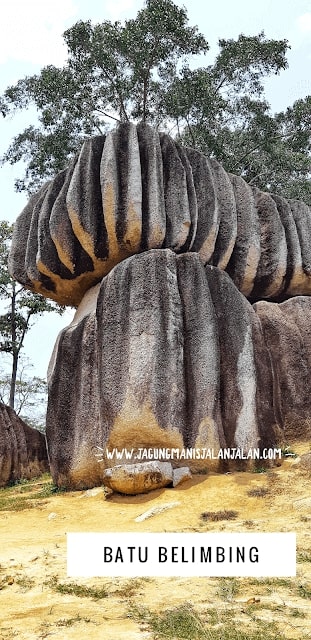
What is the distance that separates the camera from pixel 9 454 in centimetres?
1184

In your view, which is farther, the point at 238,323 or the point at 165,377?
the point at 238,323

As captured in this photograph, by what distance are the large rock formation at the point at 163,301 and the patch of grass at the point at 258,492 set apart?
3.61 feet

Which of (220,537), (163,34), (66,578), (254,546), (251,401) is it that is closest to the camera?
(66,578)

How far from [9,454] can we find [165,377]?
4973 mm

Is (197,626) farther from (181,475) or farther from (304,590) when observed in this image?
(181,475)

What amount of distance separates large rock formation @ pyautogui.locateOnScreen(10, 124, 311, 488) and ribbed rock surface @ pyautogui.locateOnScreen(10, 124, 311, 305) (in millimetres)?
22

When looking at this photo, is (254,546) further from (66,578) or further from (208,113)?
(208,113)

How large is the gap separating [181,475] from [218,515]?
135cm

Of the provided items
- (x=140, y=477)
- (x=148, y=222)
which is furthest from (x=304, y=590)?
(x=148, y=222)

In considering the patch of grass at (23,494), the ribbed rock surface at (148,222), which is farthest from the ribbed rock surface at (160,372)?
the ribbed rock surface at (148,222)

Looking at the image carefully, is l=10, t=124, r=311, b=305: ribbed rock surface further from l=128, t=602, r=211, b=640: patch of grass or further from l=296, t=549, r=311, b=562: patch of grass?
l=128, t=602, r=211, b=640: patch of grass

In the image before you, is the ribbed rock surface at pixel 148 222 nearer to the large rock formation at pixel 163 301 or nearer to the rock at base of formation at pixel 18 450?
the large rock formation at pixel 163 301

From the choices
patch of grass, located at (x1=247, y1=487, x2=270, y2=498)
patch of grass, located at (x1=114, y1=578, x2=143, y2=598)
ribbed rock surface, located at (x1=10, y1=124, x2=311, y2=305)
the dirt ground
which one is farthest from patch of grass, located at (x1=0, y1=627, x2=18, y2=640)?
ribbed rock surface, located at (x1=10, y1=124, x2=311, y2=305)

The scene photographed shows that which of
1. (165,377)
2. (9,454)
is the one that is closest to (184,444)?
(165,377)
